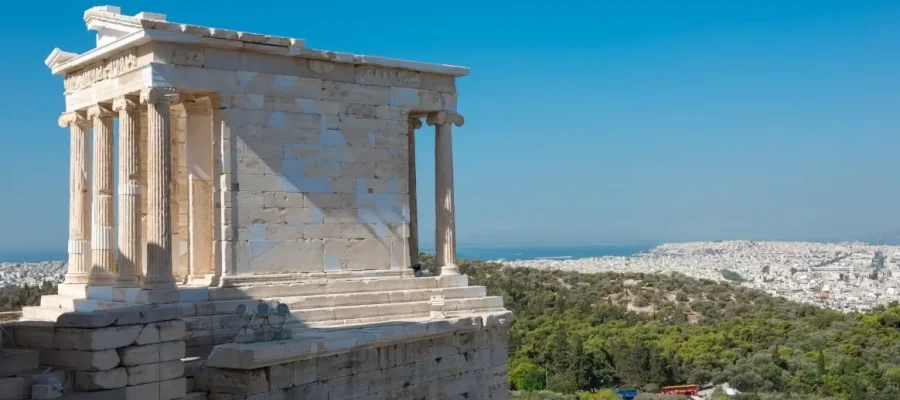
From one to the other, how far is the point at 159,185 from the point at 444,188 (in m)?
5.94

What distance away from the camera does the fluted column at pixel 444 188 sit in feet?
66.5

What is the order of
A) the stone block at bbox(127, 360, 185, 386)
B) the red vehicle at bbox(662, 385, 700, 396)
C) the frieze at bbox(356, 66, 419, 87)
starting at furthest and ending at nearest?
1. the red vehicle at bbox(662, 385, 700, 396)
2. the frieze at bbox(356, 66, 419, 87)
3. the stone block at bbox(127, 360, 185, 386)

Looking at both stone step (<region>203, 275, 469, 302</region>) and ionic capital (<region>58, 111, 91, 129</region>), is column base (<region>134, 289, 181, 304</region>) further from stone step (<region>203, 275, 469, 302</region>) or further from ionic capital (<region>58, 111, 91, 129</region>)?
ionic capital (<region>58, 111, 91, 129</region>)

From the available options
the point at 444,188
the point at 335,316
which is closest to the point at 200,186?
the point at 335,316

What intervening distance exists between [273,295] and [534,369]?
21.1 m

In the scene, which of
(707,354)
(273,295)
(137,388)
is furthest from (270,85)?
(707,354)

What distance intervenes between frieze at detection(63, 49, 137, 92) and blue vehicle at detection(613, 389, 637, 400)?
22.8 m

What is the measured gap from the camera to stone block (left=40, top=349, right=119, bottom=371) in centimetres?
1115

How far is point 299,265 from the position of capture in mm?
17859

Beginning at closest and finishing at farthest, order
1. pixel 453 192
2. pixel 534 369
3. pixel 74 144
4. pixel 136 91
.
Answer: pixel 136 91 → pixel 74 144 → pixel 453 192 → pixel 534 369

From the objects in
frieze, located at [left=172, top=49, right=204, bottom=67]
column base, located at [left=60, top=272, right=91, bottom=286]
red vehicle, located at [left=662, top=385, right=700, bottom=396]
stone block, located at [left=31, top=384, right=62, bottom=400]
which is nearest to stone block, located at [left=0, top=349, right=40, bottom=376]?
stone block, located at [left=31, top=384, right=62, bottom=400]

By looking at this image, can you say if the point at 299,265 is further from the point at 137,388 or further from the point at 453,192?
the point at 137,388

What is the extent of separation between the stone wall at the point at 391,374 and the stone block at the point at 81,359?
2188 mm

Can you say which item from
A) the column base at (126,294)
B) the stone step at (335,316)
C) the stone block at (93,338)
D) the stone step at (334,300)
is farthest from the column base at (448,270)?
the stone block at (93,338)
